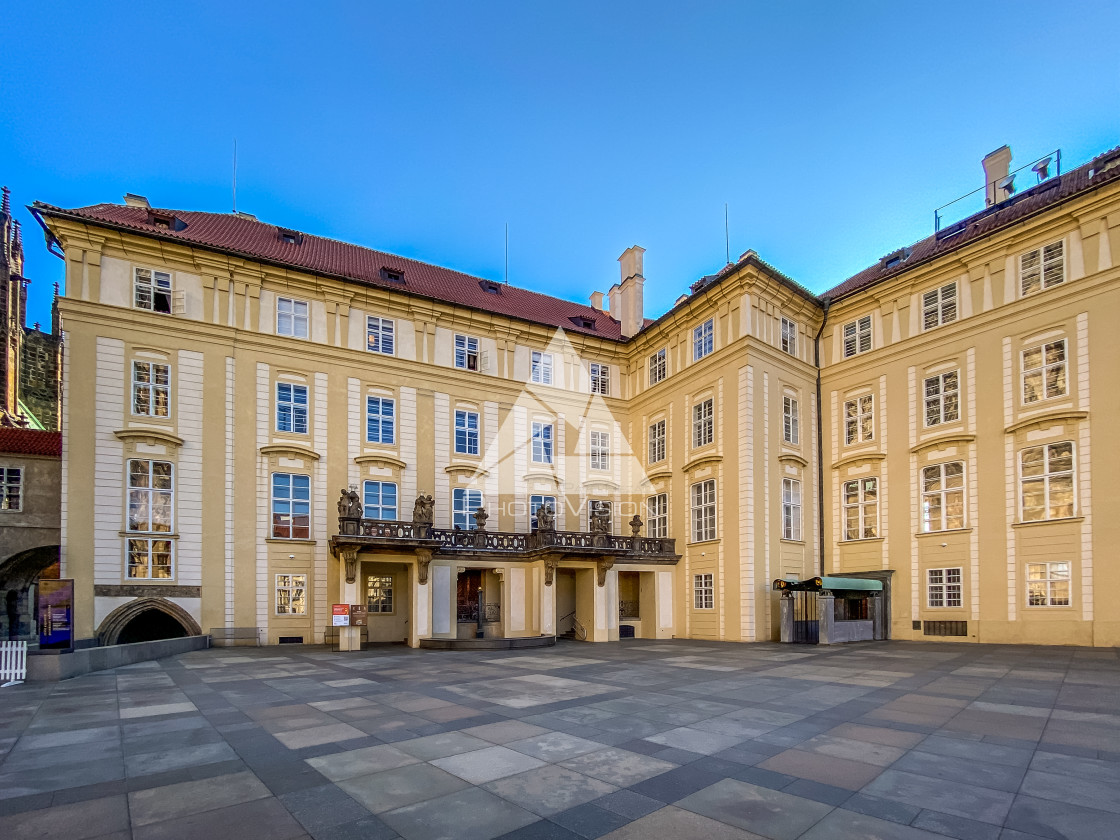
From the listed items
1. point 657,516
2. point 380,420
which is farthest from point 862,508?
point 380,420

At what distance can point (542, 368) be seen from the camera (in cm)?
3572

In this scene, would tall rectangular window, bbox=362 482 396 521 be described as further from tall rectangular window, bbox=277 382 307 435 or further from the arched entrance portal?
the arched entrance portal

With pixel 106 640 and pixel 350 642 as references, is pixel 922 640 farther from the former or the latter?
pixel 106 640

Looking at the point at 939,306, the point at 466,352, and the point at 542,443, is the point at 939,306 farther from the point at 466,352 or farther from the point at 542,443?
the point at 466,352

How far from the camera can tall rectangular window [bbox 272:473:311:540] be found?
92.1 feet

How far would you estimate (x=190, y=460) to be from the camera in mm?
26797

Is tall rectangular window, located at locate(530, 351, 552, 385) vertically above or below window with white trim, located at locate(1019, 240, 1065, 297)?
below

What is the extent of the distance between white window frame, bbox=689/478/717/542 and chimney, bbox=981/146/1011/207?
62.7 feet

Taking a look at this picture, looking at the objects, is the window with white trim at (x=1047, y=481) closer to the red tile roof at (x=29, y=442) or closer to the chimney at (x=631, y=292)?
the chimney at (x=631, y=292)

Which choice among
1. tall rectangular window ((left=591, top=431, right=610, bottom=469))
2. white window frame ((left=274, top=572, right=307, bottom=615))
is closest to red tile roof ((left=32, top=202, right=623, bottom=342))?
tall rectangular window ((left=591, top=431, right=610, bottom=469))

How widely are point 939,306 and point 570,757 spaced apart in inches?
1070

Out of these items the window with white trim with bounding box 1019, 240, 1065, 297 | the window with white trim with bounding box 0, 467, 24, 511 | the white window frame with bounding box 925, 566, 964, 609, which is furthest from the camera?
the window with white trim with bounding box 0, 467, 24, 511

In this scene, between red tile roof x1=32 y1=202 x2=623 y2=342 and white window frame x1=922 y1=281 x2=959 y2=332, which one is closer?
white window frame x1=922 y1=281 x2=959 y2=332

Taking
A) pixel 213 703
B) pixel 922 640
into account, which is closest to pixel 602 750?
pixel 213 703
